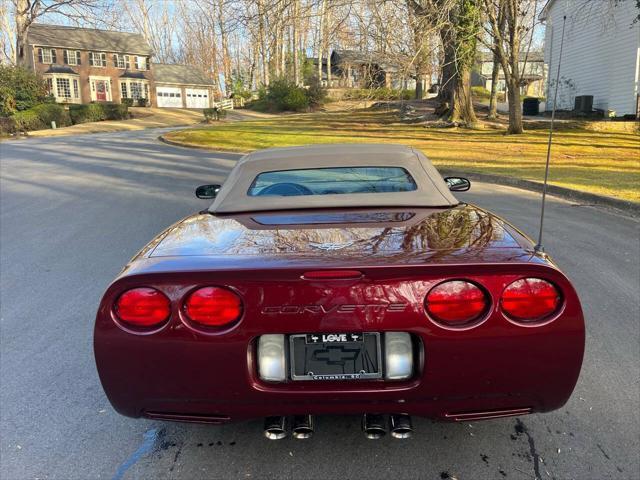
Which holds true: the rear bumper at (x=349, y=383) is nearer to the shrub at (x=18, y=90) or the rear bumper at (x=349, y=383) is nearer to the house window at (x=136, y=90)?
the shrub at (x=18, y=90)

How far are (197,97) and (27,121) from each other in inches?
1201

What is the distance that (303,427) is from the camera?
2260 millimetres

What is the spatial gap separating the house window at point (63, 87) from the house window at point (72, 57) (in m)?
2.12

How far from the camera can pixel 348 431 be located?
8.91 ft

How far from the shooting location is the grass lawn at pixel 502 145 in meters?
11.8

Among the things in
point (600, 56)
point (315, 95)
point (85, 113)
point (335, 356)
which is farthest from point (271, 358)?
point (315, 95)

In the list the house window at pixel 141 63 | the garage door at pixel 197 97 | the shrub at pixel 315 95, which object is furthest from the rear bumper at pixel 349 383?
the garage door at pixel 197 97

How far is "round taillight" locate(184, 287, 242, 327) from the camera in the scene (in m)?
2.13

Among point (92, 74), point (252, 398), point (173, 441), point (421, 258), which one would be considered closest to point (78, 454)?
point (173, 441)

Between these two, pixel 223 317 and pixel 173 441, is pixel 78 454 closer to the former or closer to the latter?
pixel 173 441

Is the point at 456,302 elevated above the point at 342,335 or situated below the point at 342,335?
above

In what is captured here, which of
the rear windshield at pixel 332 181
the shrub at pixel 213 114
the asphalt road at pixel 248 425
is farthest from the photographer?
the shrub at pixel 213 114

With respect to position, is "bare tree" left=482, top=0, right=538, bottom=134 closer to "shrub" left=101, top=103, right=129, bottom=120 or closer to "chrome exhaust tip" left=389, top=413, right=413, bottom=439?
"chrome exhaust tip" left=389, top=413, right=413, bottom=439

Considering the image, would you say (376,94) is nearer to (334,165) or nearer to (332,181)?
(334,165)
